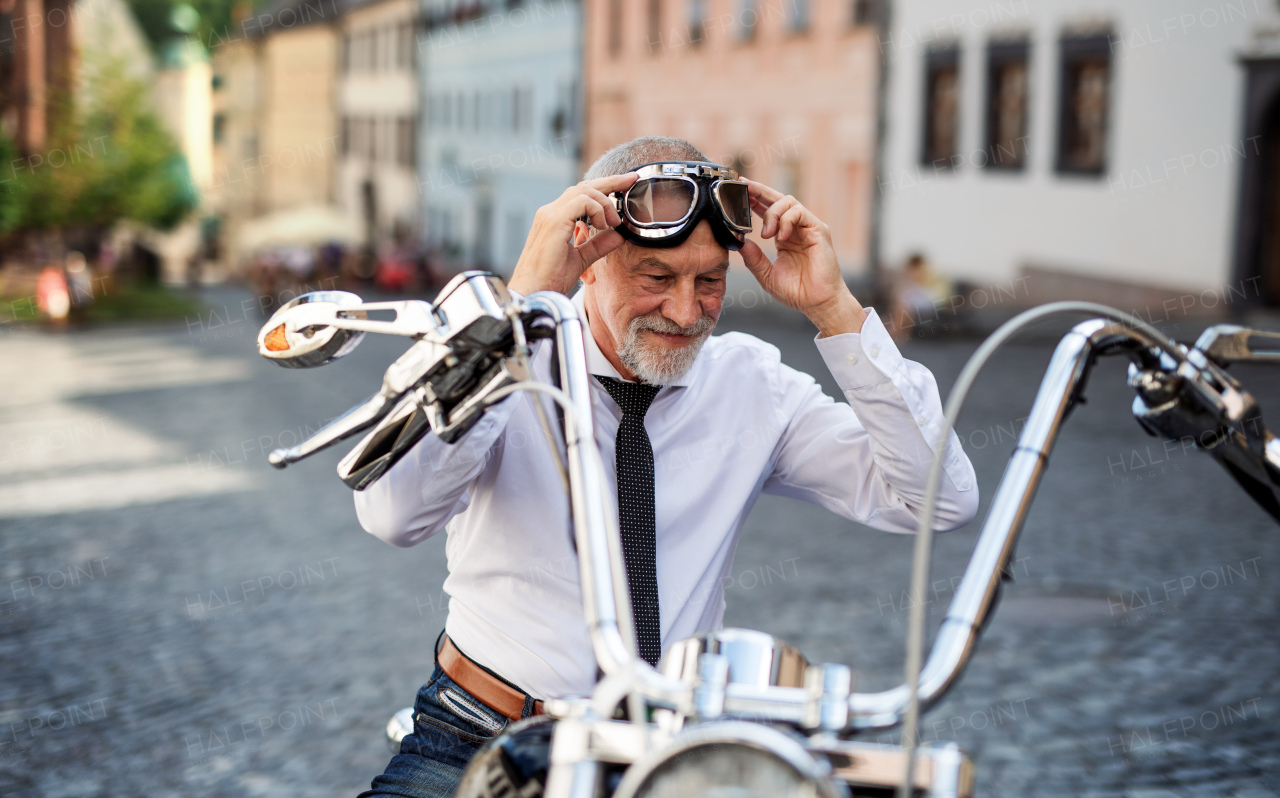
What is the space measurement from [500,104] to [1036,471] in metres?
44.1

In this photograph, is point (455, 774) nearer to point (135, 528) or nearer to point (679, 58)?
point (135, 528)

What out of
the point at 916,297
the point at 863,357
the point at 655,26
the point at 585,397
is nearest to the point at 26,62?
the point at 655,26

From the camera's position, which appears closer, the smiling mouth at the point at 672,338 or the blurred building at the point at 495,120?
the smiling mouth at the point at 672,338

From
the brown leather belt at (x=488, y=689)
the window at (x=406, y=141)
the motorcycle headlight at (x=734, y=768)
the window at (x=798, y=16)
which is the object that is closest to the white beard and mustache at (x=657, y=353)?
the brown leather belt at (x=488, y=689)

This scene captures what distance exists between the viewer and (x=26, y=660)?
620 centimetres

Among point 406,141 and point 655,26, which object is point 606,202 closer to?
point 655,26

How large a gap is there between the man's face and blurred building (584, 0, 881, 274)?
76.8ft

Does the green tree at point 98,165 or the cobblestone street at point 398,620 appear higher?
the green tree at point 98,165

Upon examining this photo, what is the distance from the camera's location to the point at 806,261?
2344 mm

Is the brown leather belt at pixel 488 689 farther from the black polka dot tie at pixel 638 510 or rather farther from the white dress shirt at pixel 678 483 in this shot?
the black polka dot tie at pixel 638 510

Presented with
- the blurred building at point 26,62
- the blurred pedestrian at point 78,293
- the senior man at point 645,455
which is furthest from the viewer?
the blurred building at point 26,62

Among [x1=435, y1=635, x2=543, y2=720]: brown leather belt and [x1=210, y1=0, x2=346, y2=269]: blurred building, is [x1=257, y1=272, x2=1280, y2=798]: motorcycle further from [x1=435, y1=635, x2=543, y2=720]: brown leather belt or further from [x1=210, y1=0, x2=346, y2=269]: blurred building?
[x1=210, y1=0, x2=346, y2=269]: blurred building

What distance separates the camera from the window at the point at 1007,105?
2219 centimetres

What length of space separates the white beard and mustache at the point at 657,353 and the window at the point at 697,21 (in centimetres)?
2987
